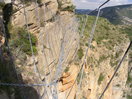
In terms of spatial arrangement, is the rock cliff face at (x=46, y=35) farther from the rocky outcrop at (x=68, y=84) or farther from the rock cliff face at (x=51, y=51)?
the rocky outcrop at (x=68, y=84)

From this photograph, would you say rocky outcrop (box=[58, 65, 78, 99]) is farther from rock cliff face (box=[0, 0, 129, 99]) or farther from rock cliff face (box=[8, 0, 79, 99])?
rock cliff face (box=[8, 0, 79, 99])

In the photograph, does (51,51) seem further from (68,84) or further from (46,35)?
(68,84)

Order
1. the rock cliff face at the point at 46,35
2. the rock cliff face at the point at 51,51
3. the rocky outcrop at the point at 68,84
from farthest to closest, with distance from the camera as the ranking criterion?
the rocky outcrop at the point at 68,84 < the rock cliff face at the point at 46,35 < the rock cliff face at the point at 51,51

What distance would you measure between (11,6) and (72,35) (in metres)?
6.51

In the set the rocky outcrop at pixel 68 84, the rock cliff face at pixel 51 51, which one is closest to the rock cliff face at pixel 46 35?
the rock cliff face at pixel 51 51

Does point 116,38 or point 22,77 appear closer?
point 22,77

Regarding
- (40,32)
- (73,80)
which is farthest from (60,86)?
(40,32)

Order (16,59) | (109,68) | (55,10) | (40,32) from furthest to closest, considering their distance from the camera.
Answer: (109,68) < (55,10) < (40,32) < (16,59)

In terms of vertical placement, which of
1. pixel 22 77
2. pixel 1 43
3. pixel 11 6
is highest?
pixel 11 6

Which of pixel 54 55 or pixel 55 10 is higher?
pixel 55 10

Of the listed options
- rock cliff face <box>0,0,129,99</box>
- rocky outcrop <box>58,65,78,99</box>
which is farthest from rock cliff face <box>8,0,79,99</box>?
rocky outcrop <box>58,65,78,99</box>

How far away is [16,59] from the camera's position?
34.2 ft

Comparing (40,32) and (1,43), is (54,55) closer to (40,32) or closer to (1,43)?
(40,32)

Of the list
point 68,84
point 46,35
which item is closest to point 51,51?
point 46,35
